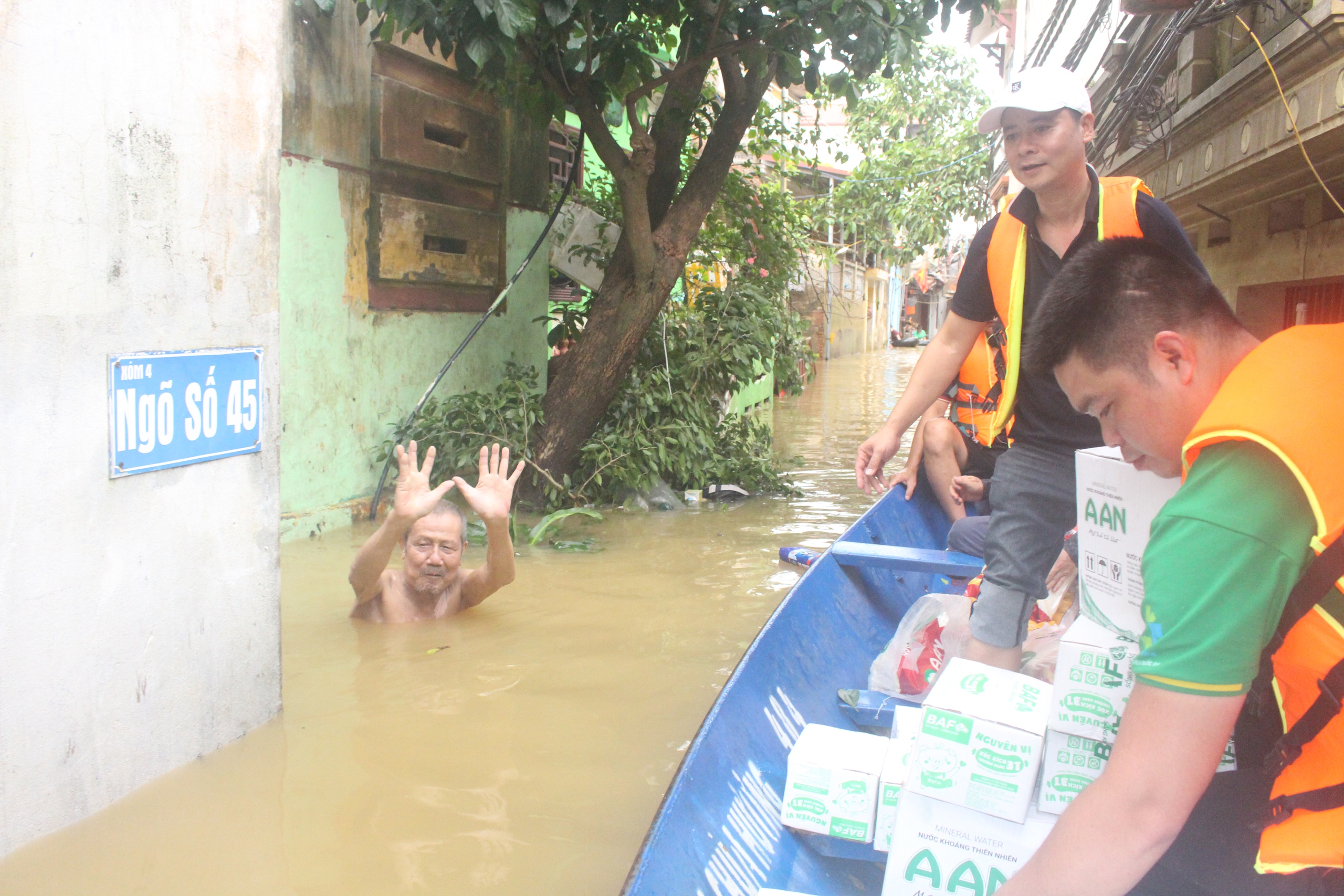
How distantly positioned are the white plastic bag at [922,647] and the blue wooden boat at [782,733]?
0.09m

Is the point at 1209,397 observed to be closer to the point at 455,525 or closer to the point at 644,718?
the point at 644,718

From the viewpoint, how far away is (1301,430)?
1.24m

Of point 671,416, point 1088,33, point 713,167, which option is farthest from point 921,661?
point 1088,33

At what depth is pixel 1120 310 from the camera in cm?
153

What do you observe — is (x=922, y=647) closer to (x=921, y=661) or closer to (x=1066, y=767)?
(x=921, y=661)

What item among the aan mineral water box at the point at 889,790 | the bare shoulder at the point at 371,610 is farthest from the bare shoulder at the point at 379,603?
the aan mineral water box at the point at 889,790

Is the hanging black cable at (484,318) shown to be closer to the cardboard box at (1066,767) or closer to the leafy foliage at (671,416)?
the leafy foliage at (671,416)

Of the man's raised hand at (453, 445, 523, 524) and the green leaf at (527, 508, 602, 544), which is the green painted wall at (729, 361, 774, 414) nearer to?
the green leaf at (527, 508, 602, 544)

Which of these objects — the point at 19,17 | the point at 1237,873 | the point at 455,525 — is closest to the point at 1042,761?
the point at 1237,873

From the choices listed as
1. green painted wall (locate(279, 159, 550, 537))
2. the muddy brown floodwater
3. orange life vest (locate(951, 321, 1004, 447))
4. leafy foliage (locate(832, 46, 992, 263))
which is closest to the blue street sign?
the muddy brown floodwater

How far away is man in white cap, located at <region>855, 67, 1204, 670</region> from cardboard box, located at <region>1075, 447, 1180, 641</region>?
2.77 feet

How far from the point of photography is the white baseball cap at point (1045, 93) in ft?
9.00

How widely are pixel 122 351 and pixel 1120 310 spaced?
2.17 meters

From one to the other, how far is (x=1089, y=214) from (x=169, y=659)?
8.69 feet
